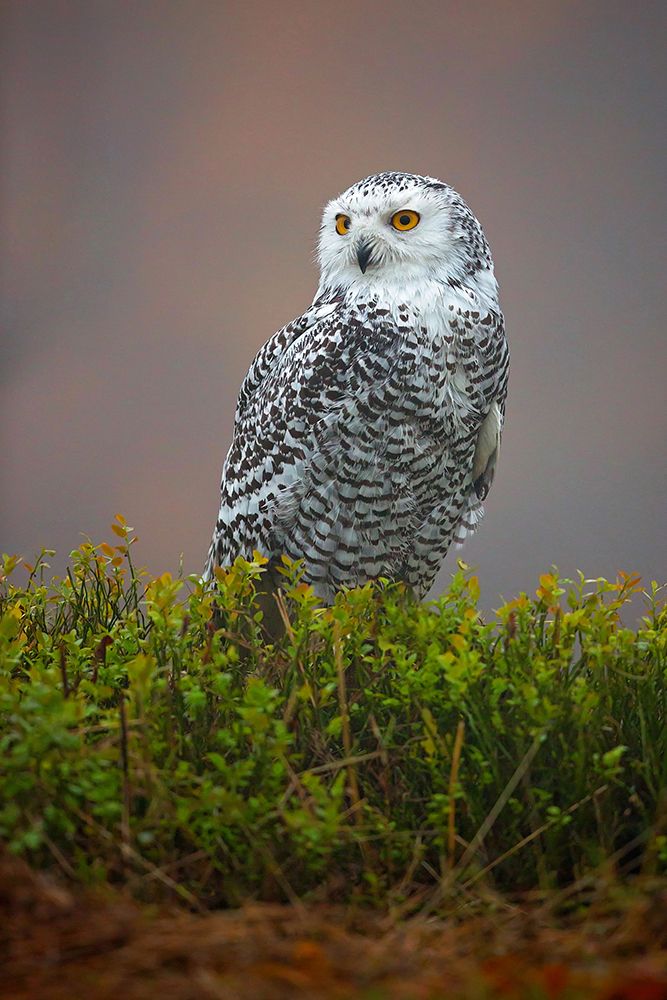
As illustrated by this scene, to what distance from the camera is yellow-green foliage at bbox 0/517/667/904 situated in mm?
1106

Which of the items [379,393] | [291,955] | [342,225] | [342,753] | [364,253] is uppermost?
[342,225]

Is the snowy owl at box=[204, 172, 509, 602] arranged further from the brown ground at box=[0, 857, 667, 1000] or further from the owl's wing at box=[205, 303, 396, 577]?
the brown ground at box=[0, 857, 667, 1000]

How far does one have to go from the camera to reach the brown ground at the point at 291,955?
2.64ft

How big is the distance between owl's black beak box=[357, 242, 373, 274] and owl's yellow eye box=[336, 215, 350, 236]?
0.36 ft

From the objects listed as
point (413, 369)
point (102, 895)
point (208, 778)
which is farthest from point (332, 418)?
point (102, 895)

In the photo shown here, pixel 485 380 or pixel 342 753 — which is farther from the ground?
pixel 485 380

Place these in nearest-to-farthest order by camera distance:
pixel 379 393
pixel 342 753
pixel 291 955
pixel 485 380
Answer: pixel 291 955
pixel 342 753
pixel 379 393
pixel 485 380

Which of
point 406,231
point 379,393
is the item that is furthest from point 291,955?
point 406,231

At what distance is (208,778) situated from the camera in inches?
46.3

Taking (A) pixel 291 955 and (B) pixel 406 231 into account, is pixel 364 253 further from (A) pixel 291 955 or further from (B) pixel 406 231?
(A) pixel 291 955

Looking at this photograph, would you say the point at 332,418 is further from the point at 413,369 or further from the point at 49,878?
the point at 49,878

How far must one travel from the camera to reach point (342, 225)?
2146 millimetres

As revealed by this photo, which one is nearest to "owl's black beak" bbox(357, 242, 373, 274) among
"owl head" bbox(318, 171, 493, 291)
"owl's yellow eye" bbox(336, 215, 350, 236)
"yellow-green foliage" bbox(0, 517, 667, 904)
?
"owl head" bbox(318, 171, 493, 291)

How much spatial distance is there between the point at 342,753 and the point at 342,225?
49.9 inches
